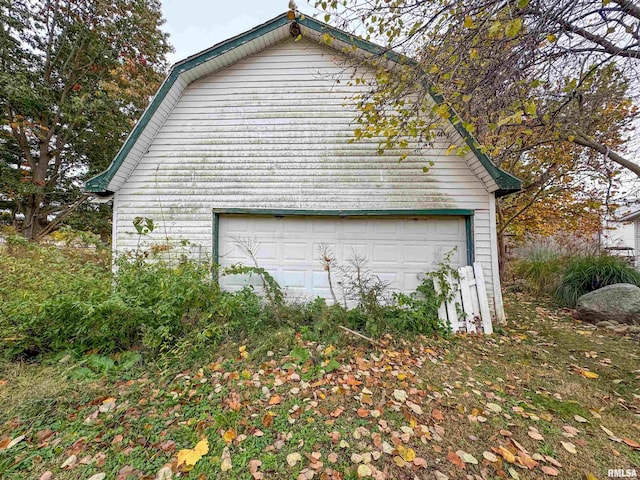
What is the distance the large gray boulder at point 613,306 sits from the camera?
4.16 m

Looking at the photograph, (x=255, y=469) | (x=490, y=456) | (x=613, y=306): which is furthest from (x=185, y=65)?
(x=613, y=306)

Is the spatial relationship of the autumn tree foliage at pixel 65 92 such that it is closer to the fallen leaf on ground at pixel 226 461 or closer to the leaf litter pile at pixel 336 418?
the leaf litter pile at pixel 336 418

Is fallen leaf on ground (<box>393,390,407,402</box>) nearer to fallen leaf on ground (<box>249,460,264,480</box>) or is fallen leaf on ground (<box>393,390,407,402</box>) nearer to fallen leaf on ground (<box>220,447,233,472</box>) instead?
fallen leaf on ground (<box>249,460,264,480</box>)

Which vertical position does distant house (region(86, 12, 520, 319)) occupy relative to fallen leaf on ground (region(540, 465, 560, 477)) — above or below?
above

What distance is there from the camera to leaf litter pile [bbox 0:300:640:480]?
1737mm

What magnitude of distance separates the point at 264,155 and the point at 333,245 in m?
2.08

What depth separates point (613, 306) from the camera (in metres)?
4.30

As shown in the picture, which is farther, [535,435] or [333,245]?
[333,245]

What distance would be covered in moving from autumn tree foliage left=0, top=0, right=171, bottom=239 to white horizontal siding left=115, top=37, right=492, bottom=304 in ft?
23.0

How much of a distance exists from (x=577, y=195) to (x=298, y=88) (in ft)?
25.0

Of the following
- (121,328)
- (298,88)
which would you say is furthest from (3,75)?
(121,328)

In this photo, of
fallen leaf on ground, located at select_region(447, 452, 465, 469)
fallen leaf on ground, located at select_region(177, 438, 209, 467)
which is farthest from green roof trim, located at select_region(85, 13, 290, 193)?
fallen leaf on ground, located at select_region(447, 452, 465, 469)

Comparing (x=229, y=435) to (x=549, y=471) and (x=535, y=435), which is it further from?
(x=535, y=435)

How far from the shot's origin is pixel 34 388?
7.79 feet
